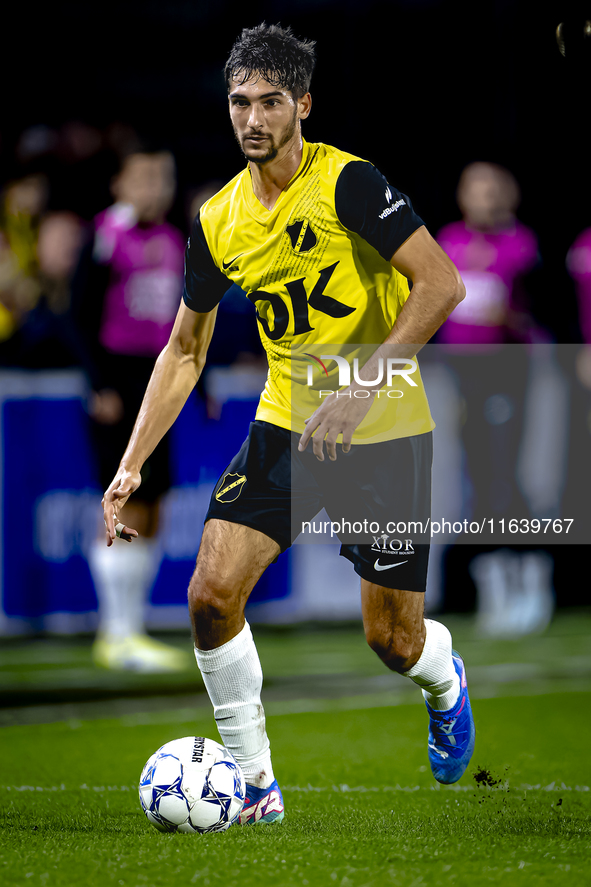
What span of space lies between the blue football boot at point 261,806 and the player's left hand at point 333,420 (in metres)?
1.10

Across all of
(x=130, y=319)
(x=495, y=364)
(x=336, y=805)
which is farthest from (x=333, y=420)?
(x=495, y=364)

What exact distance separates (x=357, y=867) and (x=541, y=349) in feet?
19.8

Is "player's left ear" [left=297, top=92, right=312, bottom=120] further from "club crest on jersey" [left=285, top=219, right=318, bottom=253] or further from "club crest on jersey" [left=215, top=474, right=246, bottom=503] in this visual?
"club crest on jersey" [left=215, top=474, right=246, bottom=503]

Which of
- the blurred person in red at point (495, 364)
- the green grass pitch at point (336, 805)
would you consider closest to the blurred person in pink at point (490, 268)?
the blurred person in red at point (495, 364)

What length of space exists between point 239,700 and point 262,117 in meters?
1.85

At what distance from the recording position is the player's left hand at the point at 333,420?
3498 mm

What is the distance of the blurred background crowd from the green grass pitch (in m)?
1.79

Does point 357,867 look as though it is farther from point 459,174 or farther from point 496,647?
point 459,174

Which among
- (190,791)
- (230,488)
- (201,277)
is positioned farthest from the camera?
(201,277)

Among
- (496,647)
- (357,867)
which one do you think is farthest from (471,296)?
(357,867)

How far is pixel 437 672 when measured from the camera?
4.06 meters

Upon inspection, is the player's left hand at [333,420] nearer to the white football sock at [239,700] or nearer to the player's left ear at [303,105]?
the white football sock at [239,700]

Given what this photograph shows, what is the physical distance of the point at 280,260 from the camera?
12.5 feet

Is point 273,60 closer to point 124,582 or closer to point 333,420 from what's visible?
point 333,420
